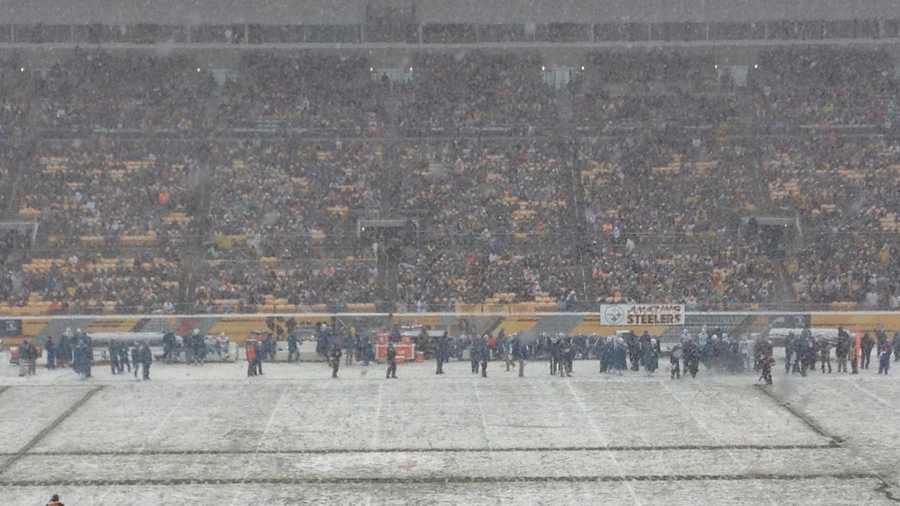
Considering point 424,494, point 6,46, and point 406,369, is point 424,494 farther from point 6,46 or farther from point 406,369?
point 6,46

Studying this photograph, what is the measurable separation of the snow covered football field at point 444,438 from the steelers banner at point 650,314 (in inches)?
130

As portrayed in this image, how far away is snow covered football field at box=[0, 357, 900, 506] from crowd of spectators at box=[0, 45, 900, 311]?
6.47 meters

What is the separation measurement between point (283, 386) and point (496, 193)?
15.4 m

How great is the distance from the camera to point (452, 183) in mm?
48000

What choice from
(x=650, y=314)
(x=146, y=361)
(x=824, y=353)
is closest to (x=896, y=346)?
(x=824, y=353)

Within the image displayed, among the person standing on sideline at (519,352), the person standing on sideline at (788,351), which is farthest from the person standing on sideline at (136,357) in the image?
the person standing on sideline at (788,351)

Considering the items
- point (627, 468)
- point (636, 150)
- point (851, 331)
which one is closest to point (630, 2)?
point (636, 150)

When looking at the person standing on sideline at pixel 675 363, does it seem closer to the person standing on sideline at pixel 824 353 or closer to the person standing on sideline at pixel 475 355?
the person standing on sideline at pixel 824 353

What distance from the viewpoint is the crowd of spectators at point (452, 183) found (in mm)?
42281

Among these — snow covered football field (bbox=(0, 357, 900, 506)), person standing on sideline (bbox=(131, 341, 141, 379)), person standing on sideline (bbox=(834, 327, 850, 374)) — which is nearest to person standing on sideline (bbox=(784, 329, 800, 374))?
snow covered football field (bbox=(0, 357, 900, 506))

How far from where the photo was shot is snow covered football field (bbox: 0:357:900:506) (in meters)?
24.7

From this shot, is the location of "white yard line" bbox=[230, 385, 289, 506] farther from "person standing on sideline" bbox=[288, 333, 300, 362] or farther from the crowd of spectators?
the crowd of spectators

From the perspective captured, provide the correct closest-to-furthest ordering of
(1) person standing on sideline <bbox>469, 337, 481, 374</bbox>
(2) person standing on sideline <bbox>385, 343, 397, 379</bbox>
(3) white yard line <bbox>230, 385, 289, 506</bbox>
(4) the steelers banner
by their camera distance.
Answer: (3) white yard line <bbox>230, 385, 289, 506</bbox> → (2) person standing on sideline <bbox>385, 343, 397, 379</bbox> → (1) person standing on sideline <bbox>469, 337, 481, 374</bbox> → (4) the steelers banner

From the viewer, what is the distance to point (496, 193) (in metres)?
47.3
